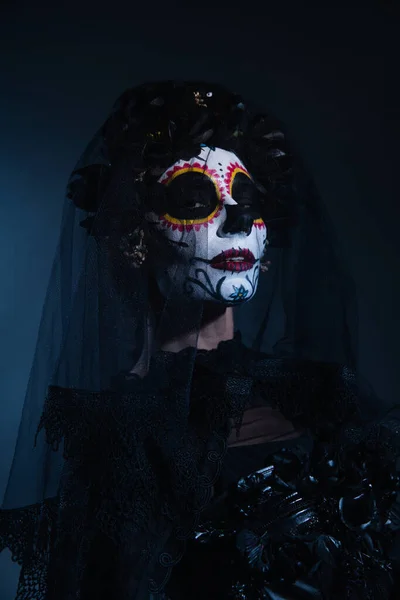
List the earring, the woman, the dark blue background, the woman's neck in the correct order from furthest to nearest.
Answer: the dark blue background → the woman's neck → the earring → the woman

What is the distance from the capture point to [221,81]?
2.07 m

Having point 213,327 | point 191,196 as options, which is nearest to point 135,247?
point 191,196

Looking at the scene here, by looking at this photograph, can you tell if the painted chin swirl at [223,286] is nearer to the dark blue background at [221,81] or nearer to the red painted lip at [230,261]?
the red painted lip at [230,261]

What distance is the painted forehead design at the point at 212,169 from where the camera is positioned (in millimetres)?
1432

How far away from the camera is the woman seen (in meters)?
1.19

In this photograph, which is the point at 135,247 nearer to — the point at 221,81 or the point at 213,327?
the point at 213,327

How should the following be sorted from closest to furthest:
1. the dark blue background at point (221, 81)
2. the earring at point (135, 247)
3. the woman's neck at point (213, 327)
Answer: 1. the earring at point (135, 247)
2. the woman's neck at point (213, 327)
3. the dark blue background at point (221, 81)

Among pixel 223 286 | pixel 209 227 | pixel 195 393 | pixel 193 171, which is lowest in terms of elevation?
pixel 195 393

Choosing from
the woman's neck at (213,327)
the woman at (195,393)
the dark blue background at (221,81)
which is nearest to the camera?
the woman at (195,393)

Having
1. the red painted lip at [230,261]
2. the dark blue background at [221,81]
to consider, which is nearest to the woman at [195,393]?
the red painted lip at [230,261]

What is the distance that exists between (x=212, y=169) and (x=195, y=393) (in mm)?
506

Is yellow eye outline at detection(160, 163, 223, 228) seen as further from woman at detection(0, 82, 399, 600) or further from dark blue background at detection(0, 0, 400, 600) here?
dark blue background at detection(0, 0, 400, 600)

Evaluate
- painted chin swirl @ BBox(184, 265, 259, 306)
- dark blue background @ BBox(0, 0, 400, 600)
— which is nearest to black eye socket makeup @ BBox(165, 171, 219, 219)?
painted chin swirl @ BBox(184, 265, 259, 306)

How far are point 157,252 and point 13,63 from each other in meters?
0.98
